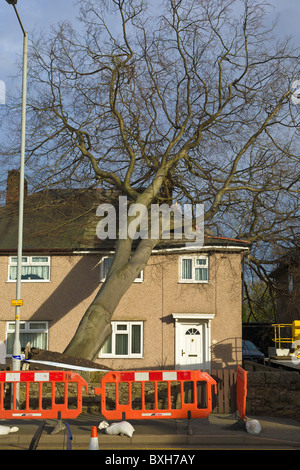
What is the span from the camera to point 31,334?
2270 centimetres

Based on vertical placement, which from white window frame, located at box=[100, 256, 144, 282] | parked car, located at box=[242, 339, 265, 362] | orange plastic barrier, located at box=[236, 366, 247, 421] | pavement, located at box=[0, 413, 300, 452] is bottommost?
parked car, located at box=[242, 339, 265, 362]

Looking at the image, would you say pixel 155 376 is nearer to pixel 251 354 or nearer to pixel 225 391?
pixel 225 391

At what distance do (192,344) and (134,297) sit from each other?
302 cm

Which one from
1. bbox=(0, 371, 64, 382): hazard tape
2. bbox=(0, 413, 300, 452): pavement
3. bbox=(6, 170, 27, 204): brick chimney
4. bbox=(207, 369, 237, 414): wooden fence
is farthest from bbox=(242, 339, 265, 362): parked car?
bbox=(0, 371, 64, 382): hazard tape

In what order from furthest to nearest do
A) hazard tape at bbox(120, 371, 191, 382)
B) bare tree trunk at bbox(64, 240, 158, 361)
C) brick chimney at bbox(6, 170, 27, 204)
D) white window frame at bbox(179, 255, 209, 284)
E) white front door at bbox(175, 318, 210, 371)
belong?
brick chimney at bbox(6, 170, 27, 204)
white window frame at bbox(179, 255, 209, 284)
white front door at bbox(175, 318, 210, 371)
bare tree trunk at bbox(64, 240, 158, 361)
hazard tape at bbox(120, 371, 191, 382)

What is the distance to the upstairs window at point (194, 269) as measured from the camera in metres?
22.7

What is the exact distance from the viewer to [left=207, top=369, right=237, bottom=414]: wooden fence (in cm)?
1435

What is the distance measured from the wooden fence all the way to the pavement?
5.78 feet

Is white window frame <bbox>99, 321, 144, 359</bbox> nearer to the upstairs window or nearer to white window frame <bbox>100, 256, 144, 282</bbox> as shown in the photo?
white window frame <bbox>100, 256, 144, 282</bbox>

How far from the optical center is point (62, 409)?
455 inches

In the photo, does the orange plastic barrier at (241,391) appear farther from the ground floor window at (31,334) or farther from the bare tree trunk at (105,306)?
the ground floor window at (31,334)

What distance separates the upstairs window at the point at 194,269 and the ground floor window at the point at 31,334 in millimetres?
6079

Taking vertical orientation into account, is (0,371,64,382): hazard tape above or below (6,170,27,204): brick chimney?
below
